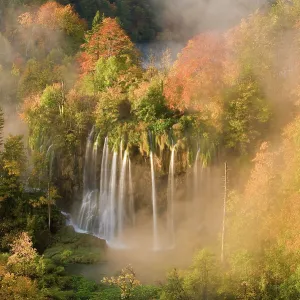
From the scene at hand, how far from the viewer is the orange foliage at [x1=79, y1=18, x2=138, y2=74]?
4003 centimetres

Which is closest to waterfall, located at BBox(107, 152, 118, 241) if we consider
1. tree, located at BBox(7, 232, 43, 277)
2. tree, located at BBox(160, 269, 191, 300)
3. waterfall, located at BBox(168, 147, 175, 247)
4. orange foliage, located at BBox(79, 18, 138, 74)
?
waterfall, located at BBox(168, 147, 175, 247)

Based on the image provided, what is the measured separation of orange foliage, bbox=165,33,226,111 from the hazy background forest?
0.28ft

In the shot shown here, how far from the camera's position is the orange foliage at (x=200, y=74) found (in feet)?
96.6

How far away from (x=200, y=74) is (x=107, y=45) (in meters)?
14.7

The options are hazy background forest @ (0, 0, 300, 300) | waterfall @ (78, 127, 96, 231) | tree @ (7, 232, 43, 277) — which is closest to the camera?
tree @ (7, 232, 43, 277)

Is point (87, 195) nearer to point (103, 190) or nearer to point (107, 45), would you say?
point (103, 190)

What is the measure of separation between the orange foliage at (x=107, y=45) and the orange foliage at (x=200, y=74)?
10215 millimetres

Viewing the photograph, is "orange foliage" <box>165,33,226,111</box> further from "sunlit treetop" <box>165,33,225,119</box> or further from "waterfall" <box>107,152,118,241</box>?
"waterfall" <box>107,152,118,241</box>

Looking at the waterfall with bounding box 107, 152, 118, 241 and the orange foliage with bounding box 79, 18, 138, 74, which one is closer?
the waterfall with bounding box 107, 152, 118, 241

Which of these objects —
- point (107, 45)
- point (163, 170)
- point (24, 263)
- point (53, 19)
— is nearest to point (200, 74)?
point (163, 170)

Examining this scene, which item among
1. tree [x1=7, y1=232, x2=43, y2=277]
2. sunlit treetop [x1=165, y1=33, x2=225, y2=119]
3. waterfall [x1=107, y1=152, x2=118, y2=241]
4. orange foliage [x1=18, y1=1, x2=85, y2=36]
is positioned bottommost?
tree [x1=7, y1=232, x2=43, y2=277]

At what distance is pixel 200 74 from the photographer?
29422 millimetres

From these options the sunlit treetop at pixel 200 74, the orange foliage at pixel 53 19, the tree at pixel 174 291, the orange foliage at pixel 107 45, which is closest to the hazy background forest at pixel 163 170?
the sunlit treetop at pixel 200 74

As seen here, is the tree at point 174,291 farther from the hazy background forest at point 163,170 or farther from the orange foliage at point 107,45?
the orange foliage at point 107,45
